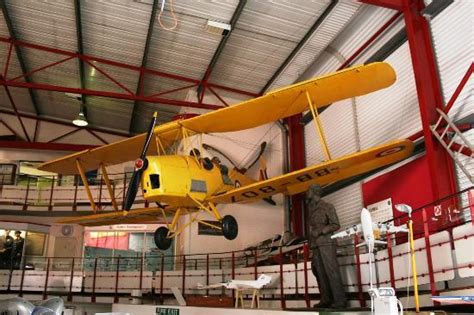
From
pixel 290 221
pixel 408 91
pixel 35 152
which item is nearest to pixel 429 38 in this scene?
pixel 408 91

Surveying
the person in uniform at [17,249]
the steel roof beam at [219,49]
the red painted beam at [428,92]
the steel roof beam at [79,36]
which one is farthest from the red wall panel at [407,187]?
the person in uniform at [17,249]

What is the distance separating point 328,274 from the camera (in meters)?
7.63

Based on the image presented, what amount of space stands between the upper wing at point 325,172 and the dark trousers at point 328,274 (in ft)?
6.31

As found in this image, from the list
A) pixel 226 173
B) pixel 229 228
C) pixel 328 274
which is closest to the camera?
pixel 328 274

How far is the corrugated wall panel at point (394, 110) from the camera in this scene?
34.4 ft

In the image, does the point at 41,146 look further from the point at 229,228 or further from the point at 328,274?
the point at 328,274

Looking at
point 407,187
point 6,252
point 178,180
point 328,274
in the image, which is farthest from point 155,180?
point 6,252

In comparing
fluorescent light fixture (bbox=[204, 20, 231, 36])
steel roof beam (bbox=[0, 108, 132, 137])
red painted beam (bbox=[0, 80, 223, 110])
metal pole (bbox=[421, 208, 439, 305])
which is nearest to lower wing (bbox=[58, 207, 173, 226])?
red painted beam (bbox=[0, 80, 223, 110])

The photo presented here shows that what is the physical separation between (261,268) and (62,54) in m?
10.00

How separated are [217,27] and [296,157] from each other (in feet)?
18.8

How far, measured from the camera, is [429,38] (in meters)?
9.92

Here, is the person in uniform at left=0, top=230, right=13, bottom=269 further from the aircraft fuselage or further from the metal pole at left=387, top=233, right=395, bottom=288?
the metal pole at left=387, top=233, right=395, bottom=288

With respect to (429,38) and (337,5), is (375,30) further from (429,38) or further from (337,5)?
(429,38)

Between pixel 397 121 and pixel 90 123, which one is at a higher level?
pixel 90 123
